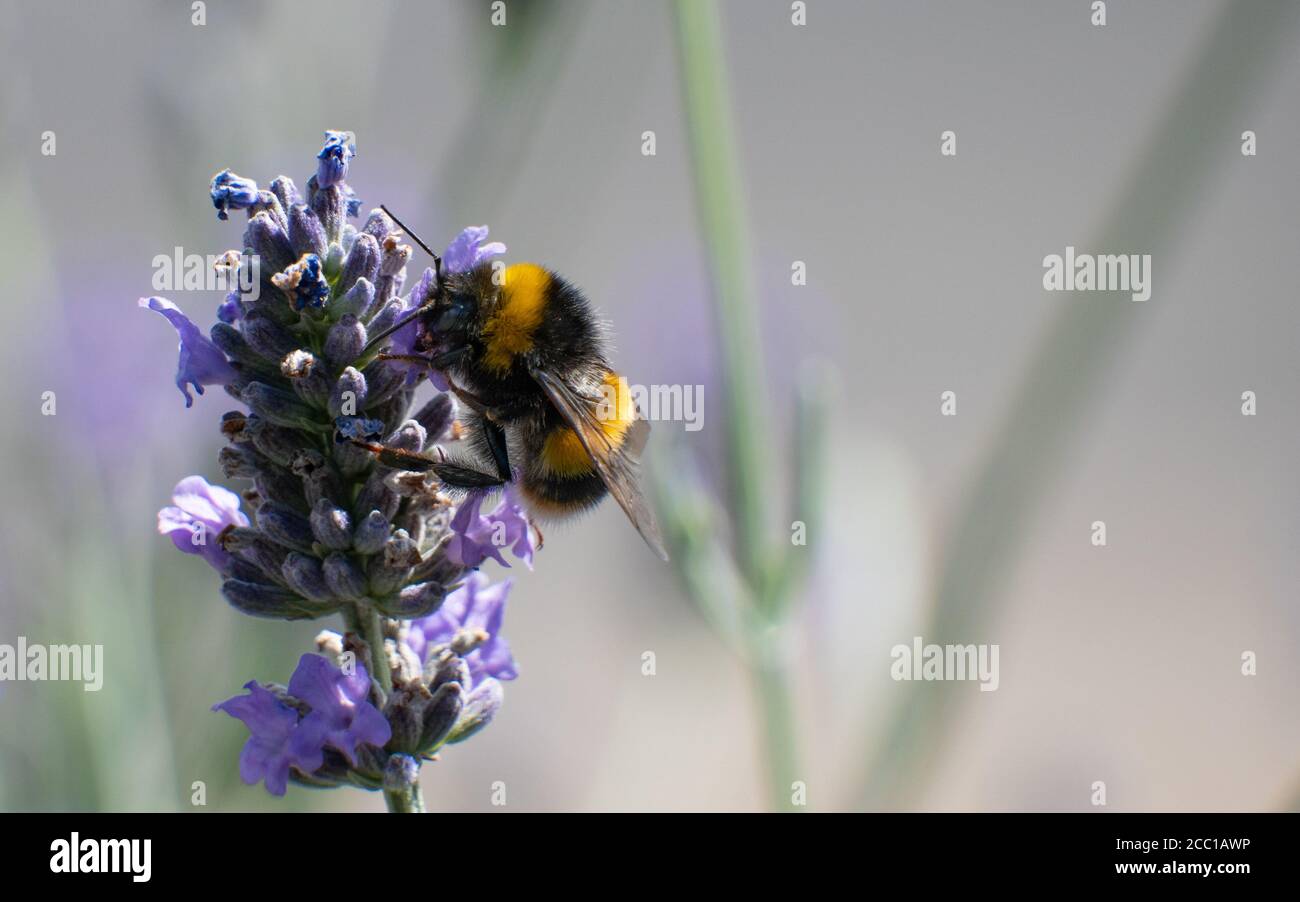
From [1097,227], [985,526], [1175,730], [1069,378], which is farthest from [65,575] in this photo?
[1175,730]

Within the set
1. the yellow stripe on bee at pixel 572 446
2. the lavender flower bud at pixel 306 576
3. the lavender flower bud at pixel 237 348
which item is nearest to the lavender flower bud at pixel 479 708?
the lavender flower bud at pixel 306 576

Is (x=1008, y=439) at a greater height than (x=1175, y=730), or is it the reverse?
(x=1008, y=439)

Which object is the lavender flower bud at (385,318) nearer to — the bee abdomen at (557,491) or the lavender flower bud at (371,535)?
the lavender flower bud at (371,535)

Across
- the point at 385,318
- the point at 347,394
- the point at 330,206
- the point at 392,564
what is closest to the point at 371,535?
the point at 392,564

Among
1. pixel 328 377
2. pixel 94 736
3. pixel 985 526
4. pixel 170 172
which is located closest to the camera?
pixel 328 377

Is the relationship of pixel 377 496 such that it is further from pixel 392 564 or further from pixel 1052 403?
pixel 1052 403

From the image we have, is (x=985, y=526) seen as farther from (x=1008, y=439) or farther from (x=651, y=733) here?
(x=651, y=733)
